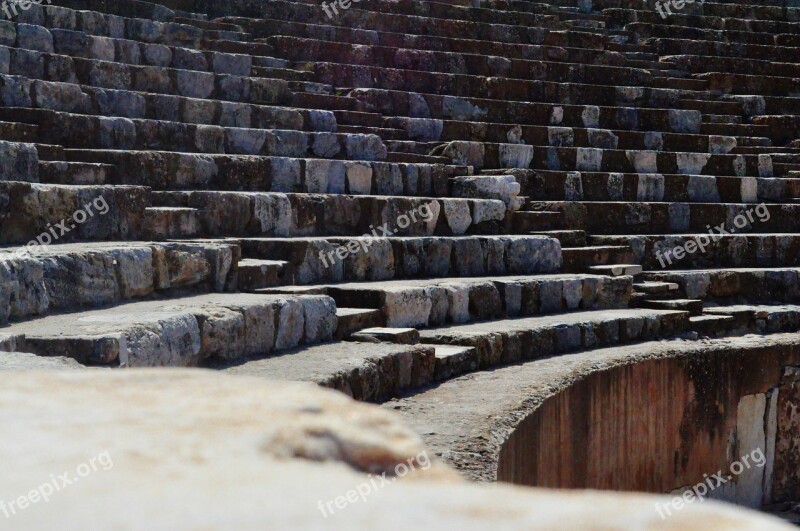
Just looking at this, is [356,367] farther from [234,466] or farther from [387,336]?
[234,466]

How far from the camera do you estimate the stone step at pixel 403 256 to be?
6.62 metres

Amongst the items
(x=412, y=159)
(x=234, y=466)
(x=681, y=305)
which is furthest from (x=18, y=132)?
(x=234, y=466)

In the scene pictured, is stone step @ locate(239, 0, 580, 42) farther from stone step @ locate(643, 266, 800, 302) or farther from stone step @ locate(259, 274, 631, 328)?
stone step @ locate(259, 274, 631, 328)

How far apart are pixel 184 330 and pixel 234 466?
3039 millimetres

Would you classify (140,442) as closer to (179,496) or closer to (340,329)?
(179,496)

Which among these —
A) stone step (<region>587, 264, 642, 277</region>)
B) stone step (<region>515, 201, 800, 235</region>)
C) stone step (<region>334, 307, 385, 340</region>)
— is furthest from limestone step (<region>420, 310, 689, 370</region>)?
stone step (<region>515, 201, 800, 235</region>)

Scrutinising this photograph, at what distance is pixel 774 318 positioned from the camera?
28.4ft

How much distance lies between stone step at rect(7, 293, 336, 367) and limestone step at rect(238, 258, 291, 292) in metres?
0.40

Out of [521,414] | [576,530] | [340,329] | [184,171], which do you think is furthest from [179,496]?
[184,171]

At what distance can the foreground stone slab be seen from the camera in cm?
133

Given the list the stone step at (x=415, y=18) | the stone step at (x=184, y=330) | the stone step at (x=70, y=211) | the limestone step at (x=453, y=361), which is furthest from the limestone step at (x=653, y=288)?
the stone step at (x=415, y=18)

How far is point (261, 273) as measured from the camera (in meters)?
6.16

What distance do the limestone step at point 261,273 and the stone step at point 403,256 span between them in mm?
116

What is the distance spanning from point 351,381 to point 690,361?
3.18 metres
